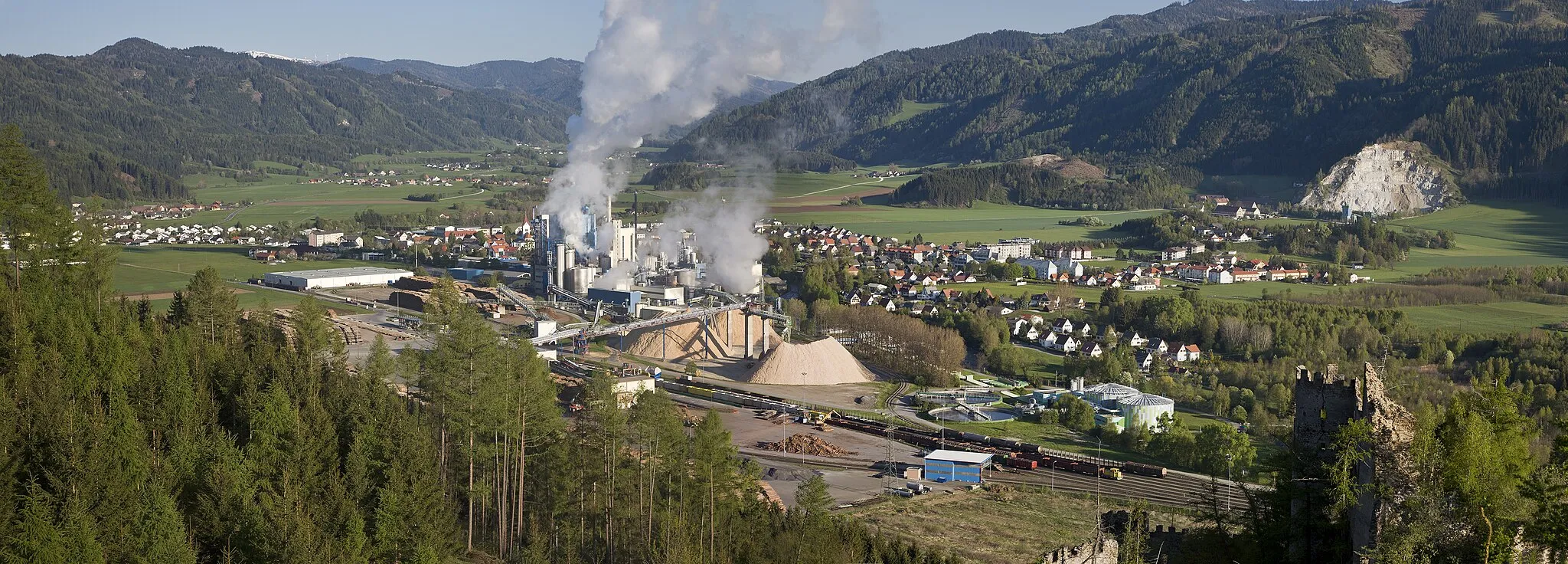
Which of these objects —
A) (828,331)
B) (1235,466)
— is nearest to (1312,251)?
(828,331)

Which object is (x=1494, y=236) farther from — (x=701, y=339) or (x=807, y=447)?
(x=807, y=447)

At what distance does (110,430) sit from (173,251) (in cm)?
8380

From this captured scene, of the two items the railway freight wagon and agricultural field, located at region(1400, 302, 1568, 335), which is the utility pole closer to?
the railway freight wagon

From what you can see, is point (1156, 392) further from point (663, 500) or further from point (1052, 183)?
point (1052, 183)

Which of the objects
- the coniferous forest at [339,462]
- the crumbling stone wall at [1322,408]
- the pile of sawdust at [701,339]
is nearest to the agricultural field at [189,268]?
the pile of sawdust at [701,339]

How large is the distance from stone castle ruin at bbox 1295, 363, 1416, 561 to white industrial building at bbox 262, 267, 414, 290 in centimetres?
7172

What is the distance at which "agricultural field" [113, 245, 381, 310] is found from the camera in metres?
75.3

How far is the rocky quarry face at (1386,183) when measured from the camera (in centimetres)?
12381

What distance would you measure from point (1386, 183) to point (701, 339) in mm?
87786

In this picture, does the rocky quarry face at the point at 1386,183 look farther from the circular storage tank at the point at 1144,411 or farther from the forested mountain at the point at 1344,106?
the circular storage tank at the point at 1144,411

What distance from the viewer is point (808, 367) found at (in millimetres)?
56688

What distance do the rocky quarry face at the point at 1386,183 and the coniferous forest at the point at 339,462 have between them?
10696cm

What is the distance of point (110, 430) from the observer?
23.2 m

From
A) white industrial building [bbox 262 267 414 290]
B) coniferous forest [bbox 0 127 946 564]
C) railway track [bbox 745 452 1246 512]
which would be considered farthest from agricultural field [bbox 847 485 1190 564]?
white industrial building [bbox 262 267 414 290]
